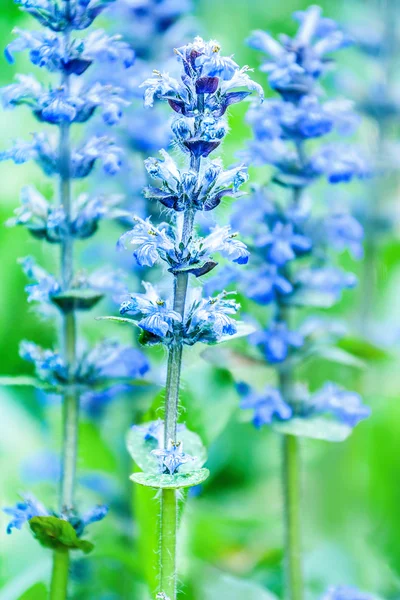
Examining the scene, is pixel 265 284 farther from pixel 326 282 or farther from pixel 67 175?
pixel 67 175

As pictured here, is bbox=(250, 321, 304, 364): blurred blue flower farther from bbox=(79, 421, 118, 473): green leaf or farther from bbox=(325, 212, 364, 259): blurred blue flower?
bbox=(79, 421, 118, 473): green leaf

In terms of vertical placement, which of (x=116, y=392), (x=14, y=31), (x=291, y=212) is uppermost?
(x=14, y=31)

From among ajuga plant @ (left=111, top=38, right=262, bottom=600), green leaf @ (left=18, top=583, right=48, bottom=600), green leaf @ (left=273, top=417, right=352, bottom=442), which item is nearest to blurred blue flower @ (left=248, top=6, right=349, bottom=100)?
ajuga plant @ (left=111, top=38, right=262, bottom=600)

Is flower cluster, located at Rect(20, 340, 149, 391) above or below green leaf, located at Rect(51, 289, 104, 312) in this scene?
below

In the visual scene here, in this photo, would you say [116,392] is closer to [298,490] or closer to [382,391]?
[298,490]

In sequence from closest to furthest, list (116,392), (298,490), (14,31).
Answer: (14,31), (298,490), (116,392)

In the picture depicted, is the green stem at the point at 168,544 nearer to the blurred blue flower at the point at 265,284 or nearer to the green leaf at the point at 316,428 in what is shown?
the green leaf at the point at 316,428

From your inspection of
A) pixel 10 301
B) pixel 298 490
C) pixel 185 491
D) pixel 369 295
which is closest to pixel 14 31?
pixel 185 491
